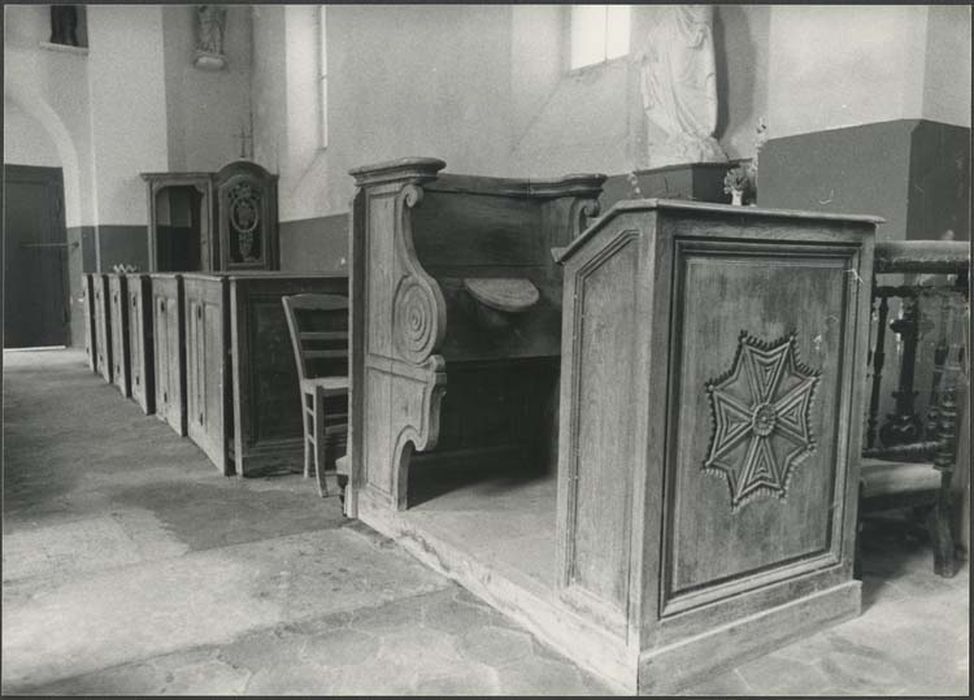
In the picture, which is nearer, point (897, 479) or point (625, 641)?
point (625, 641)

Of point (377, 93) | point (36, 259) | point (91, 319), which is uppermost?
point (377, 93)

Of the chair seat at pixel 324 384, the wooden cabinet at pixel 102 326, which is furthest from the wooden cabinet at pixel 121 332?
the chair seat at pixel 324 384

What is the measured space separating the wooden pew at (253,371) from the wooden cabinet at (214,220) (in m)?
5.71

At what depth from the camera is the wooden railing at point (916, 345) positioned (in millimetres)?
2607

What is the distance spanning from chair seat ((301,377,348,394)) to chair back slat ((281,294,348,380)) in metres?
0.05

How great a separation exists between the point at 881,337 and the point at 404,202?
184 cm

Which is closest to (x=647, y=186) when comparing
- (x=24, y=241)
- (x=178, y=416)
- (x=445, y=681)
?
(x=178, y=416)

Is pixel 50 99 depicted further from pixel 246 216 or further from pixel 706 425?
pixel 706 425

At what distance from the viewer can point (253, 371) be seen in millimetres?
4188

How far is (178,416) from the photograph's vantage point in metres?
5.12

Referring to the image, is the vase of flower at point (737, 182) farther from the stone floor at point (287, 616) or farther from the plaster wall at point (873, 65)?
the stone floor at point (287, 616)

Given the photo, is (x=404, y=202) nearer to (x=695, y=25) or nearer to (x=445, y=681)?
(x=445, y=681)

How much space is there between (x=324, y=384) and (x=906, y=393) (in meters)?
2.40

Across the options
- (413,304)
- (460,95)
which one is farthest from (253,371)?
A: (460,95)
